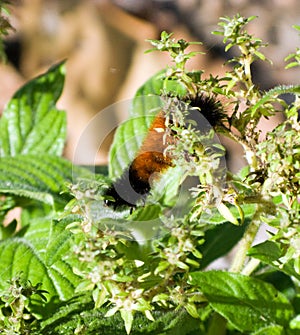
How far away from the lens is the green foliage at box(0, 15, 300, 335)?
2.52 ft

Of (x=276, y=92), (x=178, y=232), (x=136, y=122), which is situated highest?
(x=276, y=92)

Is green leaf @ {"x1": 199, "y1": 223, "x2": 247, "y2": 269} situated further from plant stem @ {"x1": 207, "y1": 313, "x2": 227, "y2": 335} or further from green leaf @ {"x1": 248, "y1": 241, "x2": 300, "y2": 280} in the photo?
green leaf @ {"x1": 248, "y1": 241, "x2": 300, "y2": 280}

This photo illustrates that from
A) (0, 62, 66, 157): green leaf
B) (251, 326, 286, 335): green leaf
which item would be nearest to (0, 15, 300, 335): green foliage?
(251, 326, 286, 335): green leaf

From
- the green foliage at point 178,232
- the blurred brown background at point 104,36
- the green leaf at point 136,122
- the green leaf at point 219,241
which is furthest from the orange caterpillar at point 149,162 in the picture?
the blurred brown background at point 104,36

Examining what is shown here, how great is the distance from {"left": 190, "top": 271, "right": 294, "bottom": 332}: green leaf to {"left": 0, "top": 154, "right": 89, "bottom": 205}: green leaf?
0.39m

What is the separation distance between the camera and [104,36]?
2.60 m

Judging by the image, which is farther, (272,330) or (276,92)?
(272,330)

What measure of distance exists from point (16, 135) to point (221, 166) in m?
0.90

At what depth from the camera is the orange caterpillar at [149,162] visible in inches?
33.7

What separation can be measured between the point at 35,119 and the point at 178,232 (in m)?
0.96

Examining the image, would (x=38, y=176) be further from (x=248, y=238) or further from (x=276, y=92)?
(x=276, y=92)

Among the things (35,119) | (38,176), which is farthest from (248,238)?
(35,119)

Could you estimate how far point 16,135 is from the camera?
1636 mm

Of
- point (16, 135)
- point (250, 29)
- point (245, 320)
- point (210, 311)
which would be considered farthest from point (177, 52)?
point (250, 29)
